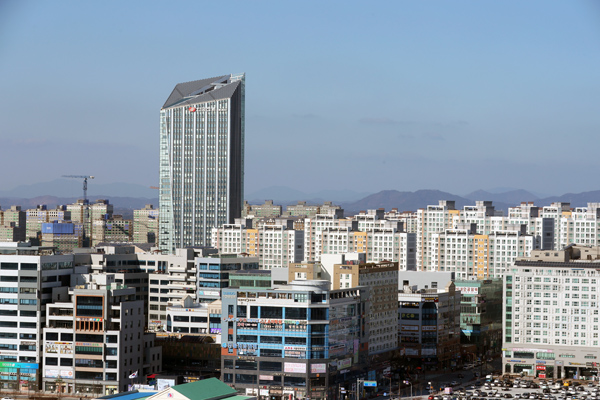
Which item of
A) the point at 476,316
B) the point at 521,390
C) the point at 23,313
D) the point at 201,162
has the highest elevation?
the point at 201,162

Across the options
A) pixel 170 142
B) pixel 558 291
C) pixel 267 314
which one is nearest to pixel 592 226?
pixel 558 291

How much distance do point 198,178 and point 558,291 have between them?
66695 mm

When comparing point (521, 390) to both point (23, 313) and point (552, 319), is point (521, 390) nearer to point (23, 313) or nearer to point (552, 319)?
point (552, 319)

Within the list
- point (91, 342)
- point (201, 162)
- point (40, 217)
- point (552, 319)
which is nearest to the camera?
point (91, 342)

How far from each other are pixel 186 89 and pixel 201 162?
9.48 metres

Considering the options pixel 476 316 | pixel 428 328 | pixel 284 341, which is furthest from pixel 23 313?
pixel 476 316

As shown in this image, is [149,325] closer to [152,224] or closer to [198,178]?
[198,178]

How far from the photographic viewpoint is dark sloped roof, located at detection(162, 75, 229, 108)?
13588cm

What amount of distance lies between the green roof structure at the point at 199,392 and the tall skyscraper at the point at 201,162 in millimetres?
80091

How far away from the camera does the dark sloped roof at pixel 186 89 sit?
135875 mm

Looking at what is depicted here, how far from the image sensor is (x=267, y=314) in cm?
6100

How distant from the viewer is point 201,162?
440 ft

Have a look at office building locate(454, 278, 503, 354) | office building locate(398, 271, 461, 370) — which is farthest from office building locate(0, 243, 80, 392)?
office building locate(454, 278, 503, 354)

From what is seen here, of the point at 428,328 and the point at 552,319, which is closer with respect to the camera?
the point at 552,319
